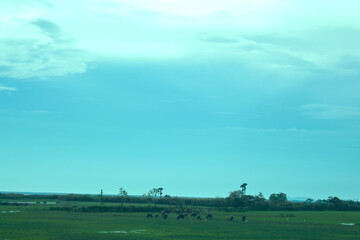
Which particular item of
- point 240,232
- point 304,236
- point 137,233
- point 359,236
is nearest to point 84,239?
point 137,233

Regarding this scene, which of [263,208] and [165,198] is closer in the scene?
[263,208]

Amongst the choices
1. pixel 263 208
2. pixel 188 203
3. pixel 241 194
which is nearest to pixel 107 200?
pixel 188 203

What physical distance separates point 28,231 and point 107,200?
122 metres

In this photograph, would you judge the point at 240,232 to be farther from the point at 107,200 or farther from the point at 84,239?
the point at 107,200

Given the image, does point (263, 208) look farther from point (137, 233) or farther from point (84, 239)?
point (84, 239)

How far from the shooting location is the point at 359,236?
4550 centimetres

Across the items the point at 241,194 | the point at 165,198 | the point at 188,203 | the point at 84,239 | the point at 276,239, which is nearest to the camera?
the point at 84,239

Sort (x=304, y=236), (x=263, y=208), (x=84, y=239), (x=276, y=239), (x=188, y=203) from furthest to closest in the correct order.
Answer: (x=188, y=203) → (x=263, y=208) → (x=304, y=236) → (x=276, y=239) → (x=84, y=239)

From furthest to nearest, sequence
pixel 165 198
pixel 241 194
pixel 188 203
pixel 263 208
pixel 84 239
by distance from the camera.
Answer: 1. pixel 165 198
2. pixel 188 203
3. pixel 241 194
4. pixel 263 208
5. pixel 84 239

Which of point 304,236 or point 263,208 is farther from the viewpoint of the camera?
point 263,208

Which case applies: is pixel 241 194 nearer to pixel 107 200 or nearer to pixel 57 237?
pixel 107 200

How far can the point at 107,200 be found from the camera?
16362cm

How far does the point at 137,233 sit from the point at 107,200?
12312 cm

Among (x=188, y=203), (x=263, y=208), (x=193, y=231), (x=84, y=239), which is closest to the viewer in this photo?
(x=84, y=239)
